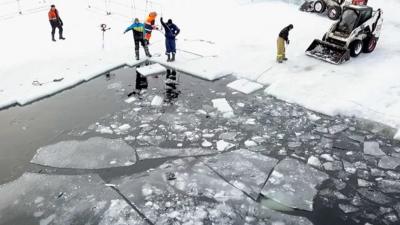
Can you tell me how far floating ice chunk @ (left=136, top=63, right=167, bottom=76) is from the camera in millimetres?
11328

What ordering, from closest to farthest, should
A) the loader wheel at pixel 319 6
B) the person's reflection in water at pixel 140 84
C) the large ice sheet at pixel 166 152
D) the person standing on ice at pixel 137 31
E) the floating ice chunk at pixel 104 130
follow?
the large ice sheet at pixel 166 152, the floating ice chunk at pixel 104 130, the person's reflection in water at pixel 140 84, the person standing on ice at pixel 137 31, the loader wheel at pixel 319 6

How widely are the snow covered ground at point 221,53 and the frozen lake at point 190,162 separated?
0.83m

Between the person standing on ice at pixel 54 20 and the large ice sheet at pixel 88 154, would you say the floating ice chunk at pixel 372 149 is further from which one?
the person standing on ice at pixel 54 20

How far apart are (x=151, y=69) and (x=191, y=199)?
5790 millimetres

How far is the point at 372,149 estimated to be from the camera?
8008mm

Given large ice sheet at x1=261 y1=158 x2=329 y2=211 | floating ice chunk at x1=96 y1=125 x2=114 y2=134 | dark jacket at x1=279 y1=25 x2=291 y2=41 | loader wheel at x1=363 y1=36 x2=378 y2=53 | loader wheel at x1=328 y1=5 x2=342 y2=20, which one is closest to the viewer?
large ice sheet at x1=261 y1=158 x2=329 y2=211

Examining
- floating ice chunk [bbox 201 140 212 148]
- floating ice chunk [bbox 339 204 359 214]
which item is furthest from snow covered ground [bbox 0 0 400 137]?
floating ice chunk [bbox 339 204 359 214]

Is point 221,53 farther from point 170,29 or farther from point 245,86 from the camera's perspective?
point 245,86

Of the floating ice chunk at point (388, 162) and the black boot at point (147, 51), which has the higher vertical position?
the black boot at point (147, 51)

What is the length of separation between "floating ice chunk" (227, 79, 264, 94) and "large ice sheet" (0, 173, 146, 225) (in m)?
4.93

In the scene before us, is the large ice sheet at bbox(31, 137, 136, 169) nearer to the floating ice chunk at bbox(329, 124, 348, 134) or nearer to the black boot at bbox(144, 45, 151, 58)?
the floating ice chunk at bbox(329, 124, 348, 134)

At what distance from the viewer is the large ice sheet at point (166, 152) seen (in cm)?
779

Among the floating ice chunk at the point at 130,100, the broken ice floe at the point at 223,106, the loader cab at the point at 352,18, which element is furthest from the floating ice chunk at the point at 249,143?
the loader cab at the point at 352,18

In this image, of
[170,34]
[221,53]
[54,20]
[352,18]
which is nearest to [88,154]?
[170,34]
